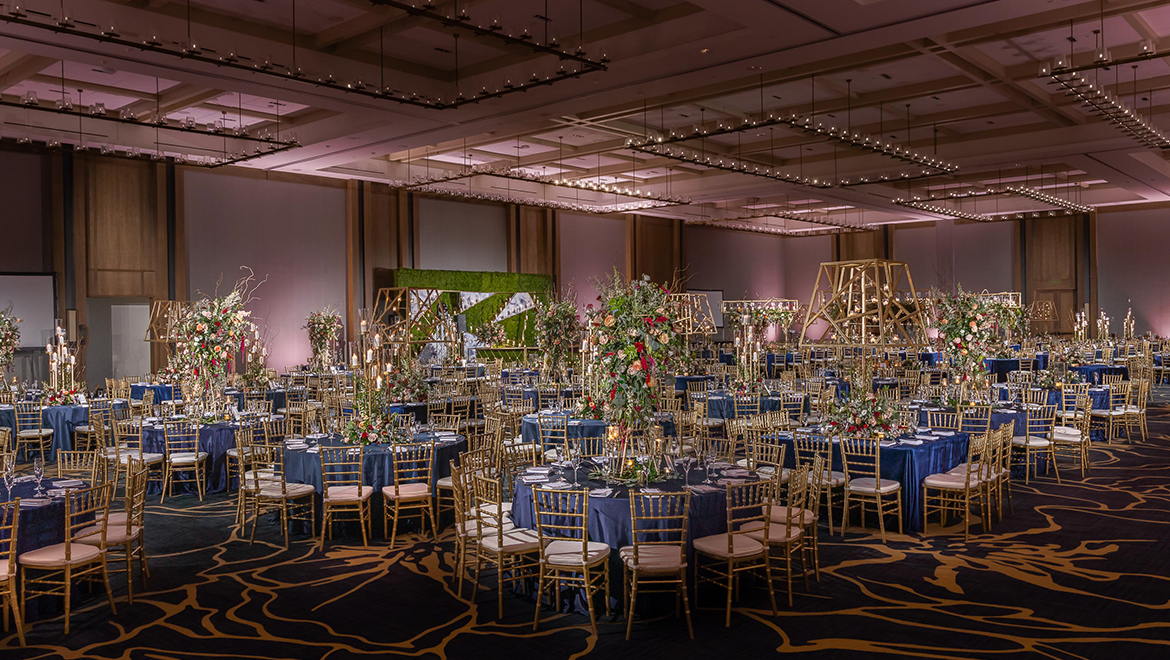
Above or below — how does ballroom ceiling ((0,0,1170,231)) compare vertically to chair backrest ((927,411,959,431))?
above

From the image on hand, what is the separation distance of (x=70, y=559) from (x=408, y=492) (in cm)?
242

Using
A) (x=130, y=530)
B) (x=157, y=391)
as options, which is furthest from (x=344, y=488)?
(x=157, y=391)

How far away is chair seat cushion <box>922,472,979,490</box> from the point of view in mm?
6754

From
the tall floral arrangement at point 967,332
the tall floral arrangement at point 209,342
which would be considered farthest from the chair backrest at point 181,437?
the tall floral arrangement at point 967,332

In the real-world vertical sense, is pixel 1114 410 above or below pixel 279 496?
above

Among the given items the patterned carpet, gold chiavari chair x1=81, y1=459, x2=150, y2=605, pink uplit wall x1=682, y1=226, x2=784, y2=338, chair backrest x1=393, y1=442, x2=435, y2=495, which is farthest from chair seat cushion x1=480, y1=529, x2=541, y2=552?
pink uplit wall x1=682, y1=226, x2=784, y2=338

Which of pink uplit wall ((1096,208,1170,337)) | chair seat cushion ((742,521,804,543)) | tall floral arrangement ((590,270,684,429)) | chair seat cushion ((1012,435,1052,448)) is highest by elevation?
pink uplit wall ((1096,208,1170,337))

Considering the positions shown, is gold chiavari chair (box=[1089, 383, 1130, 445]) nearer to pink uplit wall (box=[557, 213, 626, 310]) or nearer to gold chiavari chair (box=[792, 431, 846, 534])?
gold chiavari chair (box=[792, 431, 846, 534])

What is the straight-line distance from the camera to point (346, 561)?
6.42 m

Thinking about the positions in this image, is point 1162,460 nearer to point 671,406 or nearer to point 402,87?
point 671,406

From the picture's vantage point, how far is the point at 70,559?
506cm

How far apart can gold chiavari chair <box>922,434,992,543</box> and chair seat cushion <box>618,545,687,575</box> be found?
9.24 feet

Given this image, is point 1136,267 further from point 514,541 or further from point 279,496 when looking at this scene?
point 279,496

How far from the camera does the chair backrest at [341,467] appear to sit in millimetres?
6867
